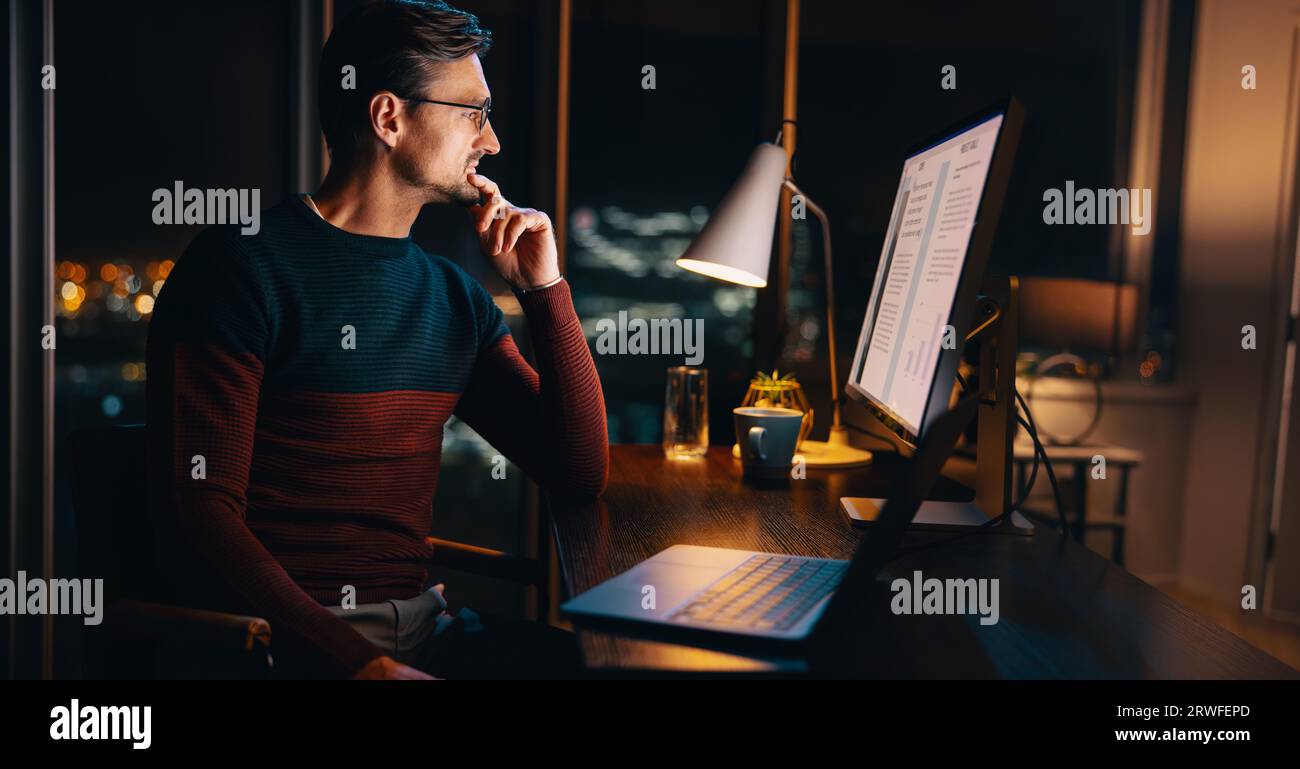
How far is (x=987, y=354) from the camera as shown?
4.06 feet

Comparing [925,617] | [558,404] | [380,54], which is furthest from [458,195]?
[925,617]

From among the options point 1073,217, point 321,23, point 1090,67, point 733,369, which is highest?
point 1090,67

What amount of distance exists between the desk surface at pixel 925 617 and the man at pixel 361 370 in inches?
9.0

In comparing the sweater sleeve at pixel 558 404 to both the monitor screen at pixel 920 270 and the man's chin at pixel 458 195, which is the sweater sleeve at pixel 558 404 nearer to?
the man's chin at pixel 458 195

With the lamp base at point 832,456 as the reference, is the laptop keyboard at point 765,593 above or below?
below

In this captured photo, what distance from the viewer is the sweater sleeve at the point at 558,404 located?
4.74ft

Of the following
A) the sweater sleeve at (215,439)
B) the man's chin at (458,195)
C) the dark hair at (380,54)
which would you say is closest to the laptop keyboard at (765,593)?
the sweater sleeve at (215,439)

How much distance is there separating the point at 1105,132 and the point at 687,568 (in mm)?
3344

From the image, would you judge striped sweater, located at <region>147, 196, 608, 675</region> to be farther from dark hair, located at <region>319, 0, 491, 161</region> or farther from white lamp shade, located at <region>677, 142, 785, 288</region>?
white lamp shade, located at <region>677, 142, 785, 288</region>

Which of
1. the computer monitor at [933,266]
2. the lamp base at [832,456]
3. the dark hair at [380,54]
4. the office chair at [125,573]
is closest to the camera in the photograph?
the computer monitor at [933,266]

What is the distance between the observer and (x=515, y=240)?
1455 millimetres

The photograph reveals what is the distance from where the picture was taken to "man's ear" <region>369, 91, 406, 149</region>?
1.39 m
